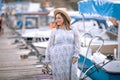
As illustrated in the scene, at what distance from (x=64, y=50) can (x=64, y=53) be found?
6 centimetres

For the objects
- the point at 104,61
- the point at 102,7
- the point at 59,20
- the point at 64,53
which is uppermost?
the point at 102,7

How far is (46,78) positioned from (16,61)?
715 centimetres

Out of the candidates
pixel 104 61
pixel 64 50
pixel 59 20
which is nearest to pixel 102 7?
pixel 104 61

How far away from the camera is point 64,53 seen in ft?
24.5

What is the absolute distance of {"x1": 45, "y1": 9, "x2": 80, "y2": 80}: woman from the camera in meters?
7.45

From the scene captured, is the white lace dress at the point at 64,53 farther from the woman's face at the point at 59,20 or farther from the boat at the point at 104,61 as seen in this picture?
the boat at the point at 104,61

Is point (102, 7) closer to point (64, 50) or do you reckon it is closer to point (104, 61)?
point (104, 61)

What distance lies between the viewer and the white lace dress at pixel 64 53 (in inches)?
293

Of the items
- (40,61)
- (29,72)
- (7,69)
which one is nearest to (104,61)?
(29,72)

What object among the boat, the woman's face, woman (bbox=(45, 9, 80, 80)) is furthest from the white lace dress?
the boat

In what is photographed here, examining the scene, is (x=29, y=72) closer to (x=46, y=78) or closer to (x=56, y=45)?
(x=46, y=78)

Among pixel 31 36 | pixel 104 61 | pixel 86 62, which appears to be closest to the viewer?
pixel 104 61

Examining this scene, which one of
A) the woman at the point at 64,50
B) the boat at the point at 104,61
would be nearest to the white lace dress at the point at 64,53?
the woman at the point at 64,50

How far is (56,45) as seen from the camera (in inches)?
296
